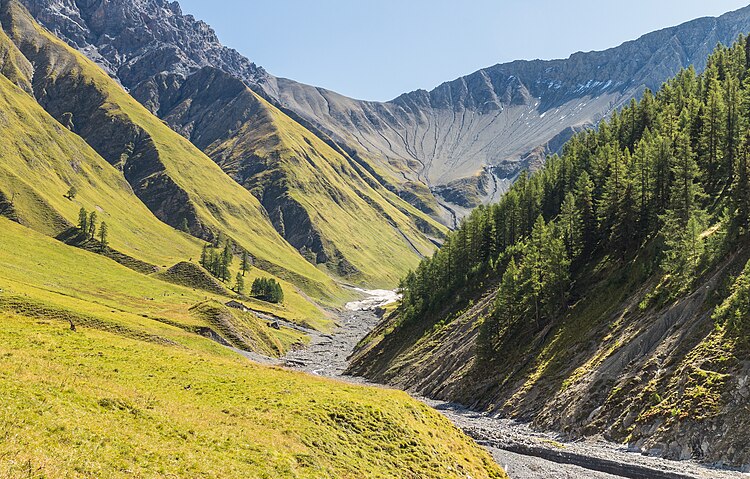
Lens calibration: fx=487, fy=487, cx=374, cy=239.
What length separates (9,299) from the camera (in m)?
74.6

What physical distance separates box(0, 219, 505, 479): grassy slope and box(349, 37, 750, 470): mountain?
805 inches

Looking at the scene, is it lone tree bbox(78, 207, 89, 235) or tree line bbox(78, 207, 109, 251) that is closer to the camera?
tree line bbox(78, 207, 109, 251)

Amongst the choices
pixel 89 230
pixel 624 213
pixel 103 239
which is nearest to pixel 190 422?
pixel 624 213

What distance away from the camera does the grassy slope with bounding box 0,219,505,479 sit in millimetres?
23078

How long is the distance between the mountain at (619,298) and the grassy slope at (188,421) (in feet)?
67.0

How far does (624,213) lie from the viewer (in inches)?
3248

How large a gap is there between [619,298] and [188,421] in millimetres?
63464

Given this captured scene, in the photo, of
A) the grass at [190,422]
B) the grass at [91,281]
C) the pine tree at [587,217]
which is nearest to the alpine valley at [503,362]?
the grass at [190,422]

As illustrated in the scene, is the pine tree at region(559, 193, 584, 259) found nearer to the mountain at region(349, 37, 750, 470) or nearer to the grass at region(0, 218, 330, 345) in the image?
the mountain at region(349, 37, 750, 470)

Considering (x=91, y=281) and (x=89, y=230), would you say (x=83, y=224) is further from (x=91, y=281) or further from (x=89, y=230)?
(x=91, y=281)

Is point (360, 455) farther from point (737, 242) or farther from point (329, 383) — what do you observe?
point (737, 242)

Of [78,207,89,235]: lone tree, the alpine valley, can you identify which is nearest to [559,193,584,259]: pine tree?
the alpine valley

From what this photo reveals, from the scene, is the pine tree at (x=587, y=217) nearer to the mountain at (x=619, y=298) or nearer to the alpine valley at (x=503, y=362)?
the mountain at (x=619, y=298)

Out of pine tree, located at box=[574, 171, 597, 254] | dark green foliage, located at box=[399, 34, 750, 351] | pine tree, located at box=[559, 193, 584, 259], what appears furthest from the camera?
pine tree, located at box=[574, 171, 597, 254]
